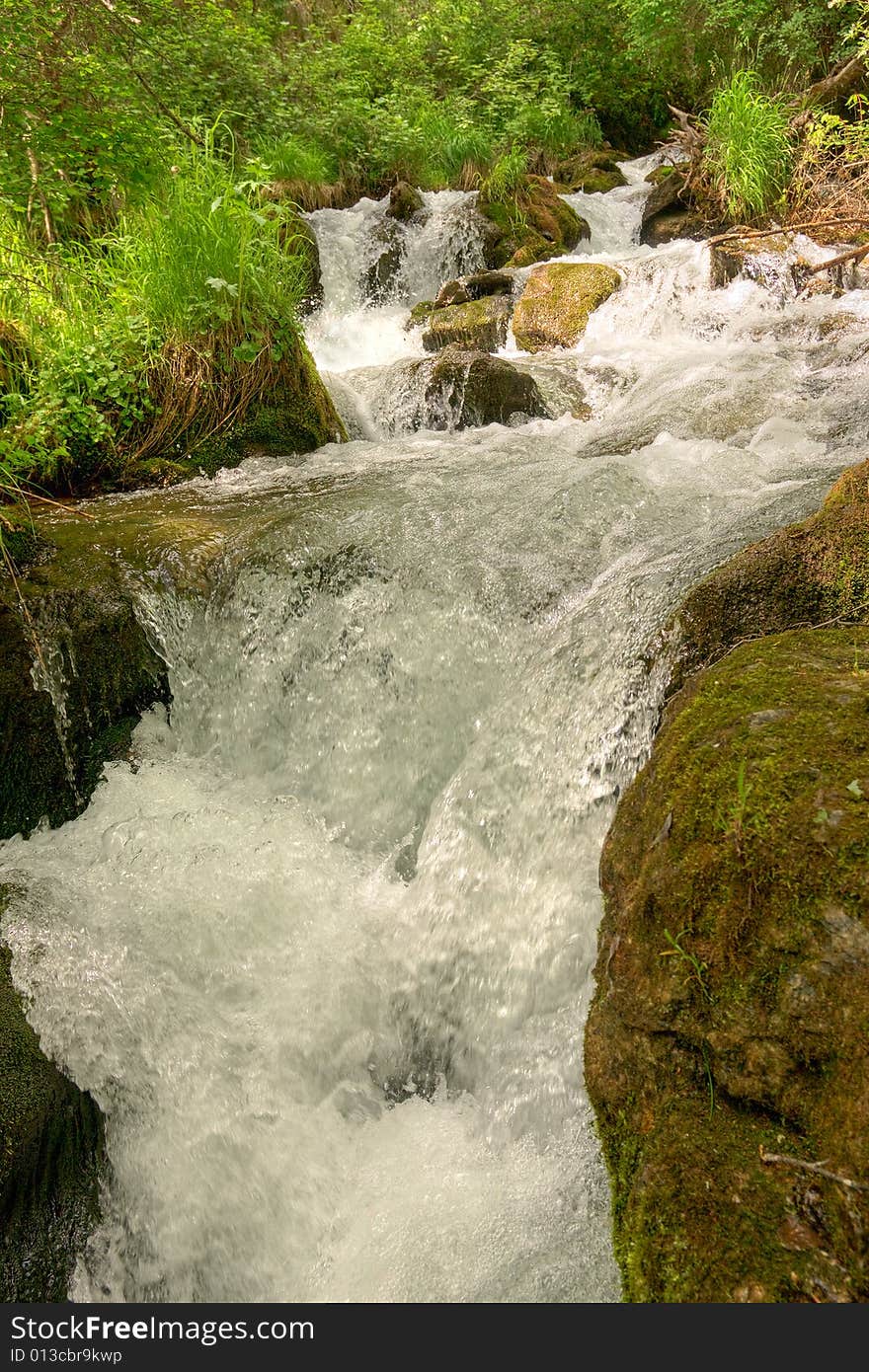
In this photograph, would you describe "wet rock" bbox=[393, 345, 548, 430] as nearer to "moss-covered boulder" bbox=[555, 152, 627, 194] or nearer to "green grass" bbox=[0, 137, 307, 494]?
"green grass" bbox=[0, 137, 307, 494]

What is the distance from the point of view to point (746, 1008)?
1.28 meters

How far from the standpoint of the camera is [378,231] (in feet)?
29.7

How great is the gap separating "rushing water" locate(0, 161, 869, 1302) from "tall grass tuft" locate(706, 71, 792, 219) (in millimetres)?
5304

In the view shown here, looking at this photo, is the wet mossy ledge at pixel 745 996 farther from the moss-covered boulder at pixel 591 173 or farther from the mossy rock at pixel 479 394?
the moss-covered boulder at pixel 591 173

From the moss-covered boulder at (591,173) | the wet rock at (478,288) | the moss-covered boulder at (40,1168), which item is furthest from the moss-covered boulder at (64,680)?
the moss-covered boulder at (591,173)

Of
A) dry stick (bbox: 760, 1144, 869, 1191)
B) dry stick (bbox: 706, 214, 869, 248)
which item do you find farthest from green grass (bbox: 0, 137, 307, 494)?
dry stick (bbox: 760, 1144, 869, 1191)

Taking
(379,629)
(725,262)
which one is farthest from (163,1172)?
(725,262)

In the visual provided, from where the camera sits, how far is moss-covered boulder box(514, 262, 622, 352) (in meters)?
7.05

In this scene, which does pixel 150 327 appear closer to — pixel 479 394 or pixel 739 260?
pixel 479 394

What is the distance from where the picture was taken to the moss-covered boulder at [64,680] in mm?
2938

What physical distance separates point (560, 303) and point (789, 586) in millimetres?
5950

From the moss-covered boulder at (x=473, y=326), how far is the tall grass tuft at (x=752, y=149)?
9.21 ft

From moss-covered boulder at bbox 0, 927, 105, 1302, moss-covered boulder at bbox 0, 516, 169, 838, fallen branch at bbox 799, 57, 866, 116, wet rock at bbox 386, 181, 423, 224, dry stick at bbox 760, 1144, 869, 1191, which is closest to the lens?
dry stick at bbox 760, 1144, 869, 1191

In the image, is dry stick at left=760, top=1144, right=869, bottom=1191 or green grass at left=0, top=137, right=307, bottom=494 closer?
dry stick at left=760, top=1144, right=869, bottom=1191
